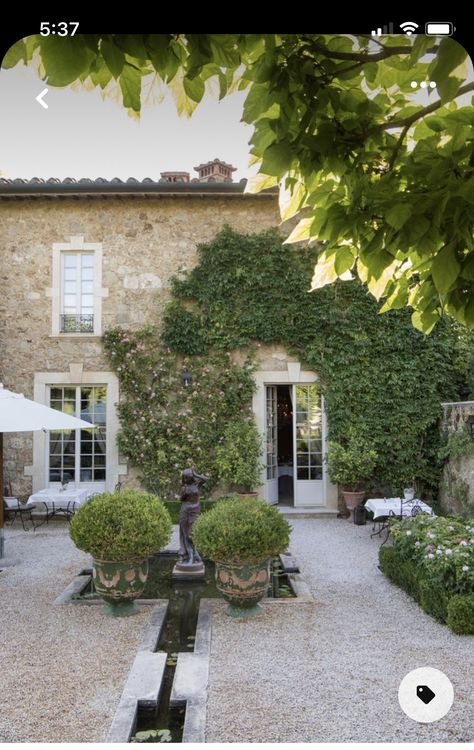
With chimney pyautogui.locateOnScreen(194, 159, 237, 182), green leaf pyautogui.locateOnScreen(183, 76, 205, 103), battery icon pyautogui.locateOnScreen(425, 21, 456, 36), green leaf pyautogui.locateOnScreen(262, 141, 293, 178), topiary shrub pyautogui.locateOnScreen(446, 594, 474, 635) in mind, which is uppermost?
chimney pyautogui.locateOnScreen(194, 159, 237, 182)

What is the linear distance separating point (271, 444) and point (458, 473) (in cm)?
321

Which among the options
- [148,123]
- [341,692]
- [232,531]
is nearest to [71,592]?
[232,531]

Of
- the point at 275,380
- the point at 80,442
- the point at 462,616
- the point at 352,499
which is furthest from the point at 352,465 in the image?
the point at 462,616

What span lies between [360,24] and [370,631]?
460cm

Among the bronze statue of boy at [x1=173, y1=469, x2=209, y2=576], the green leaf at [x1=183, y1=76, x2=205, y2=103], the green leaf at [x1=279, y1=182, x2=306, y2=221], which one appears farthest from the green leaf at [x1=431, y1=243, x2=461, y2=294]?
the bronze statue of boy at [x1=173, y1=469, x2=209, y2=576]

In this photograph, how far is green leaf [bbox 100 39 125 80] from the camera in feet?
3.73

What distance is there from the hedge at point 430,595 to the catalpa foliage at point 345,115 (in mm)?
3809

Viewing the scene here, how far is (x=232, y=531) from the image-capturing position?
518 centimetres

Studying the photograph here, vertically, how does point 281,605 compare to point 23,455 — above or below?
below

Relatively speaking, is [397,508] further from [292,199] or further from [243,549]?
[292,199]

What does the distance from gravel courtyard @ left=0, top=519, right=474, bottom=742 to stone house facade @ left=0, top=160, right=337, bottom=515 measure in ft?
12.1

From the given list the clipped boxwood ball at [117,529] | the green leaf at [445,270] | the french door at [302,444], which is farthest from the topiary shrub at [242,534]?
the french door at [302,444]

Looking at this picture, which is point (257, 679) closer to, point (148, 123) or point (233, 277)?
point (148, 123)

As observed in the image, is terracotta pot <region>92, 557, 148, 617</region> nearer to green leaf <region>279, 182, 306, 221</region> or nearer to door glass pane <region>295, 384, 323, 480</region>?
green leaf <region>279, 182, 306, 221</region>
